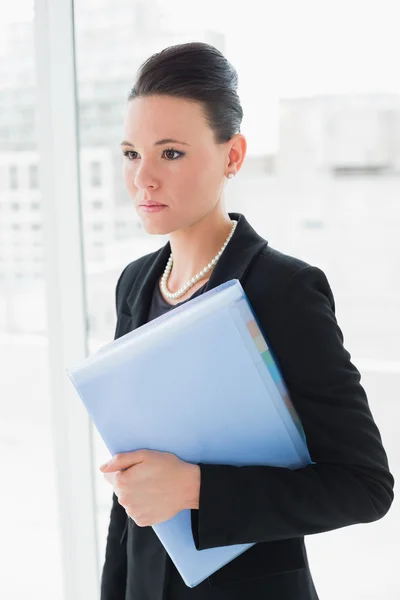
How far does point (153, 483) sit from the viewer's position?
0.82 m

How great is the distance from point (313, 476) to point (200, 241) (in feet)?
1.28

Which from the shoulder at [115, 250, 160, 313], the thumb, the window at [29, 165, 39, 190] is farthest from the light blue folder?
→ the window at [29, 165, 39, 190]

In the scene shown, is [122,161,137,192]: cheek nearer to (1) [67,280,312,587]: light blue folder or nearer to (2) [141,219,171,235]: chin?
(2) [141,219,171,235]: chin

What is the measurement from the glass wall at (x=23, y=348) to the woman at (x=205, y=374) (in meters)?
0.97

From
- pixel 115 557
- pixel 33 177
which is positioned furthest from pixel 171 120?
pixel 33 177

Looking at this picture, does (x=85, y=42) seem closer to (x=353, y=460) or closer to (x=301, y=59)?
(x=301, y=59)

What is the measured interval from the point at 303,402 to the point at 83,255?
3.99ft

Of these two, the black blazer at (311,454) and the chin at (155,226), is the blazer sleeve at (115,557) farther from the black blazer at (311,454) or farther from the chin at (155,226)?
the chin at (155,226)

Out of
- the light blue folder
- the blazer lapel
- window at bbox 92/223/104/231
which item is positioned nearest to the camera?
the light blue folder

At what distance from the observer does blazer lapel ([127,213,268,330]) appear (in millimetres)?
952

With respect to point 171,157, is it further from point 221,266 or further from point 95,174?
point 95,174

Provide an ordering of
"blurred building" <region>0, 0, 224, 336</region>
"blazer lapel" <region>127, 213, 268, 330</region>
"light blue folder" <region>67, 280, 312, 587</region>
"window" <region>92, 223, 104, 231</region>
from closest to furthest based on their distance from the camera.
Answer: "light blue folder" <region>67, 280, 312, 587</region> < "blazer lapel" <region>127, 213, 268, 330</region> < "blurred building" <region>0, 0, 224, 336</region> < "window" <region>92, 223, 104, 231</region>

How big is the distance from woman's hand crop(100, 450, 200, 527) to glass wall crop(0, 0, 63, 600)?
4.04 ft

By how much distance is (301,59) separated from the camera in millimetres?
1604
